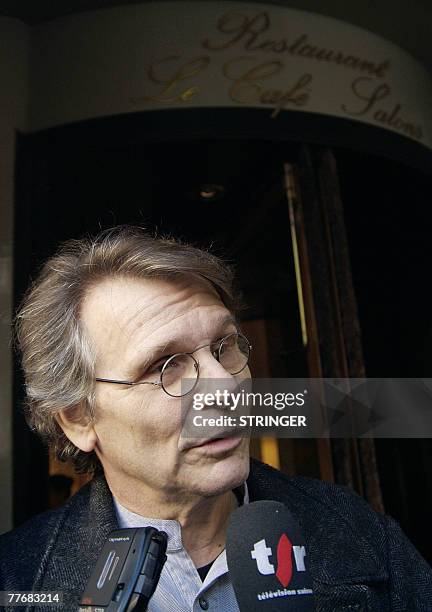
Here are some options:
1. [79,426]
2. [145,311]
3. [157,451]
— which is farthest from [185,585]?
[145,311]

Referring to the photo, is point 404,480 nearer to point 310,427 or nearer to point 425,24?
point 310,427

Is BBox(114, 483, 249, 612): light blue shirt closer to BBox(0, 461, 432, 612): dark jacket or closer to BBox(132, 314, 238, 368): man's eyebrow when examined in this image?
BBox(0, 461, 432, 612): dark jacket

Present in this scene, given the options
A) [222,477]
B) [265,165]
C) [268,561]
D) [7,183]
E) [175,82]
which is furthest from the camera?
[265,165]

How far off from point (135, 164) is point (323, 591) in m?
1.48

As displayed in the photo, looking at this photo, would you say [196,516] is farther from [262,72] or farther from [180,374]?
[262,72]

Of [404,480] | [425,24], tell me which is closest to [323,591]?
[404,480]

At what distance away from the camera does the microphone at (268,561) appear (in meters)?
0.65

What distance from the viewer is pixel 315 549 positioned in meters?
1.05

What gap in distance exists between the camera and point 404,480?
1.95m

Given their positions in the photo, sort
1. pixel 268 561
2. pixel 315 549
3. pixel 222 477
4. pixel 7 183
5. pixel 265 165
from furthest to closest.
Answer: pixel 265 165, pixel 7 183, pixel 315 549, pixel 222 477, pixel 268 561

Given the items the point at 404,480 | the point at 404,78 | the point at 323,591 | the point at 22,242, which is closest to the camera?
the point at 323,591

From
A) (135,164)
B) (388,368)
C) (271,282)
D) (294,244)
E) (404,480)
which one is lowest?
(404,480)

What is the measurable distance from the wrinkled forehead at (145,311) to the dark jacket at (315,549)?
29 cm

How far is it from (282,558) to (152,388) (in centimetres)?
35
